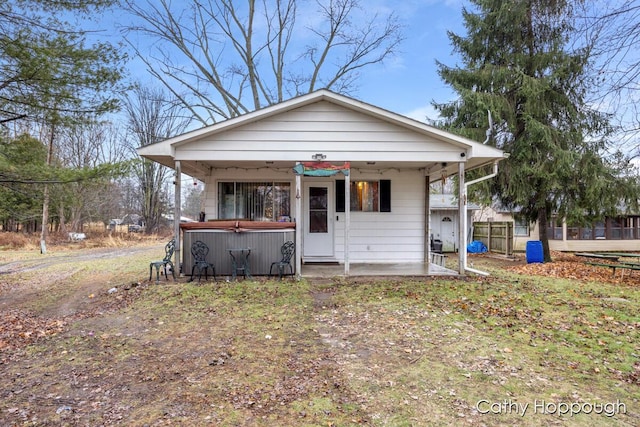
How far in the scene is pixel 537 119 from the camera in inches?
498

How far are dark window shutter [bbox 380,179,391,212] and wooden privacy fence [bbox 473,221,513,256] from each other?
7.82m

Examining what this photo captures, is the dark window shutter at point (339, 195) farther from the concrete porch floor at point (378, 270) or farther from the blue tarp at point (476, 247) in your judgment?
the blue tarp at point (476, 247)

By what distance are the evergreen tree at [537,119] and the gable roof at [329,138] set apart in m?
6.13

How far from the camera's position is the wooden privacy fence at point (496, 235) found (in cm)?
1456

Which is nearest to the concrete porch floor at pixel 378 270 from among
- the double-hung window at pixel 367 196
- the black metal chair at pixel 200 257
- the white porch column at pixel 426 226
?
the white porch column at pixel 426 226

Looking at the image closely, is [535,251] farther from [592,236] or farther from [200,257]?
[592,236]

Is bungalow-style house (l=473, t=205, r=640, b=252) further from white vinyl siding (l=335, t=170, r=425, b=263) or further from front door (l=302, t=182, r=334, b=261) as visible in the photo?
front door (l=302, t=182, r=334, b=261)

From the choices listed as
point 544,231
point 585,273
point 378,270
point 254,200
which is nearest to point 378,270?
point 378,270

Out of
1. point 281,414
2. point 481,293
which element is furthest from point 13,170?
point 481,293

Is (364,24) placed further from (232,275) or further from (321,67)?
(232,275)

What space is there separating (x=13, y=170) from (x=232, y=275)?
579 cm

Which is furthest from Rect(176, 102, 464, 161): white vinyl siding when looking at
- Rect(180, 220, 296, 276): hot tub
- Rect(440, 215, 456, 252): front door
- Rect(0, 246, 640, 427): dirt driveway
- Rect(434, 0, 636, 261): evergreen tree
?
Rect(440, 215, 456, 252): front door

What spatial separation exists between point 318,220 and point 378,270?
218cm

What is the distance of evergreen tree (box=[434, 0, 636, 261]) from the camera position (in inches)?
479
